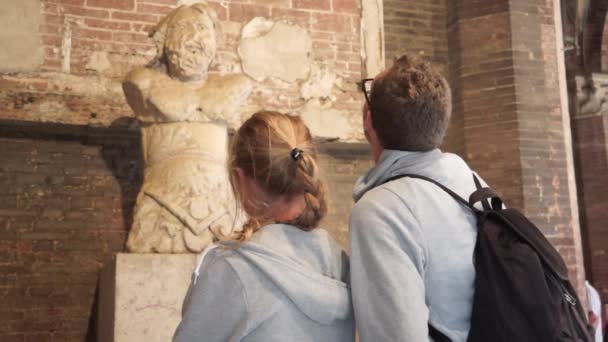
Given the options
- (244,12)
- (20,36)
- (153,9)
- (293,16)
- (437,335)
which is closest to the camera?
(437,335)

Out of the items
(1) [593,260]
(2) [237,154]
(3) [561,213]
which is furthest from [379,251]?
(1) [593,260]

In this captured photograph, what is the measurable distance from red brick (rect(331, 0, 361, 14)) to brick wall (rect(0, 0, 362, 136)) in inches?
16.4

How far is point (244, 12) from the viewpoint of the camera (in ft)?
19.2

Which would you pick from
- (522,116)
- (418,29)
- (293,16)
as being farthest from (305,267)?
(418,29)

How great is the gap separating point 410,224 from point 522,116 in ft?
17.8

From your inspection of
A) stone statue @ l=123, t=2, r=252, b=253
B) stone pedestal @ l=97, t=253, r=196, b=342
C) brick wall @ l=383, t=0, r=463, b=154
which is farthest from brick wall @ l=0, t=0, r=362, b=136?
brick wall @ l=383, t=0, r=463, b=154

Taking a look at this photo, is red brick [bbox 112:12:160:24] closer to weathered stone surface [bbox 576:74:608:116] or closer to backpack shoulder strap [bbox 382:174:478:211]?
backpack shoulder strap [bbox 382:174:478:211]

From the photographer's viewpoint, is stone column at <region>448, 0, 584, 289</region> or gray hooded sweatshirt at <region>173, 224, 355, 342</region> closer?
gray hooded sweatshirt at <region>173, 224, 355, 342</region>

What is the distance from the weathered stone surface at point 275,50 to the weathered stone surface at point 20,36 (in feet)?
5.08

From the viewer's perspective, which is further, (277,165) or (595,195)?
(595,195)

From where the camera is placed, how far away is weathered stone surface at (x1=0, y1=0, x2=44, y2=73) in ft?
16.9

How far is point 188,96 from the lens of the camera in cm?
428

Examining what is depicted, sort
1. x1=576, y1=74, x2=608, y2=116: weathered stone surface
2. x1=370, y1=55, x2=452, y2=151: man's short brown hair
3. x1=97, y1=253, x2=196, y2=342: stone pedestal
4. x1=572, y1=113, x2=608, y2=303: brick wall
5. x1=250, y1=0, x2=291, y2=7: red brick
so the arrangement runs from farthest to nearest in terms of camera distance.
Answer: x1=576, y1=74, x2=608, y2=116: weathered stone surface → x1=572, y1=113, x2=608, y2=303: brick wall → x1=250, y1=0, x2=291, y2=7: red brick → x1=97, y1=253, x2=196, y2=342: stone pedestal → x1=370, y1=55, x2=452, y2=151: man's short brown hair

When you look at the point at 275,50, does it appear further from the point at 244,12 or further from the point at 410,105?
the point at 410,105
